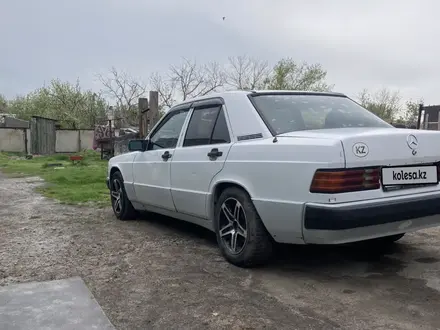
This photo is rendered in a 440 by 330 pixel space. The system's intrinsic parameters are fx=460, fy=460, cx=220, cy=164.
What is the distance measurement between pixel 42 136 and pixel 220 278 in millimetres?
23719

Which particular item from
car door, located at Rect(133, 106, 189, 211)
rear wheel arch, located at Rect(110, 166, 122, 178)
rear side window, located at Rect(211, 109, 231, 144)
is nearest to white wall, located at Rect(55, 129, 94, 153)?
rear wheel arch, located at Rect(110, 166, 122, 178)

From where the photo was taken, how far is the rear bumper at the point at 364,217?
10.8ft

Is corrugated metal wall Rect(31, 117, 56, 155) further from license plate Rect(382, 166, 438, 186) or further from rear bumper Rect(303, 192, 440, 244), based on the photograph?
license plate Rect(382, 166, 438, 186)

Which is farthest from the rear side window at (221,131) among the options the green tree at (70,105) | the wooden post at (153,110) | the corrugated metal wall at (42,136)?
the green tree at (70,105)

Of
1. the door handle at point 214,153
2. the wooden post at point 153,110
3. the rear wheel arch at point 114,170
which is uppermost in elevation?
the wooden post at point 153,110

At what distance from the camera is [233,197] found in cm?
410

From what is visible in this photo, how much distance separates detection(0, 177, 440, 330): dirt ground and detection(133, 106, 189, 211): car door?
466 millimetres

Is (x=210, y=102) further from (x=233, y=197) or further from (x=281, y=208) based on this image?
(x=281, y=208)

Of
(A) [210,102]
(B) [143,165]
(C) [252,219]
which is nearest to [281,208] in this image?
(C) [252,219]

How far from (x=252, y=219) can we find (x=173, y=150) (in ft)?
5.32

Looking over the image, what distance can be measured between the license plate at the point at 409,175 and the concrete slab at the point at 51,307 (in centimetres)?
225

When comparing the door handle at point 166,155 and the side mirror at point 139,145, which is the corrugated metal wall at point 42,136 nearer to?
the side mirror at point 139,145

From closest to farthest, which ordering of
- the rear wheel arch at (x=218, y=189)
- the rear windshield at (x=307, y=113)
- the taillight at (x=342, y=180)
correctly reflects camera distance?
1. the taillight at (x=342, y=180)
2. the rear windshield at (x=307, y=113)
3. the rear wheel arch at (x=218, y=189)

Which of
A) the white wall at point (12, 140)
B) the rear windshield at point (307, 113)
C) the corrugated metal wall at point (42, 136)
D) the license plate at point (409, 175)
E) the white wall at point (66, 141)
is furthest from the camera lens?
the white wall at point (12, 140)
